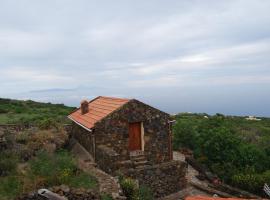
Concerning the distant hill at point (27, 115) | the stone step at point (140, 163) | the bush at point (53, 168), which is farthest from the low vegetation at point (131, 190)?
the distant hill at point (27, 115)

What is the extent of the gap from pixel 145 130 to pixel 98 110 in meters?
3.22

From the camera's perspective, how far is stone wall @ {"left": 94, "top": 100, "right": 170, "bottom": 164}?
63.5 ft

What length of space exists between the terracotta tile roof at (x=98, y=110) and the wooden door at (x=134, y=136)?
1345 millimetres

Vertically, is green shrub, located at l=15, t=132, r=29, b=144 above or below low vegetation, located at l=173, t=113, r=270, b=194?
above

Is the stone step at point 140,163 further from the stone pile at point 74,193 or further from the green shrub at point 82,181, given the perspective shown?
the stone pile at point 74,193

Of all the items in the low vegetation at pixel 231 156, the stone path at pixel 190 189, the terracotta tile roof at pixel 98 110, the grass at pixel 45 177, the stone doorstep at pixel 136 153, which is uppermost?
the terracotta tile roof at pixel 98 110

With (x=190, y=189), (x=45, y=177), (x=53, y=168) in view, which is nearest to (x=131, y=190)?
(x=53, y=168)

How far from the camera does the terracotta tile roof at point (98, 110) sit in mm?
20062

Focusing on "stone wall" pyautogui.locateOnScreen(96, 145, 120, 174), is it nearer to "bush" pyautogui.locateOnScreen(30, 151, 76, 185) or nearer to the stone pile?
"bush" pyautogui.locateOnScreen(30, 151, 76, 185)

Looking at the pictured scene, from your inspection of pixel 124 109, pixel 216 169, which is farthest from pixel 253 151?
pixel 124 109

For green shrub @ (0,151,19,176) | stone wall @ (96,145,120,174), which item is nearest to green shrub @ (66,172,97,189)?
green shrub @ (0,151,19,176)

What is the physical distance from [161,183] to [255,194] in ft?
20.4

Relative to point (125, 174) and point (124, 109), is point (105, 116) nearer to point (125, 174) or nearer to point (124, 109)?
point (124, 109)

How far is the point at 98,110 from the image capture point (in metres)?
21.9
